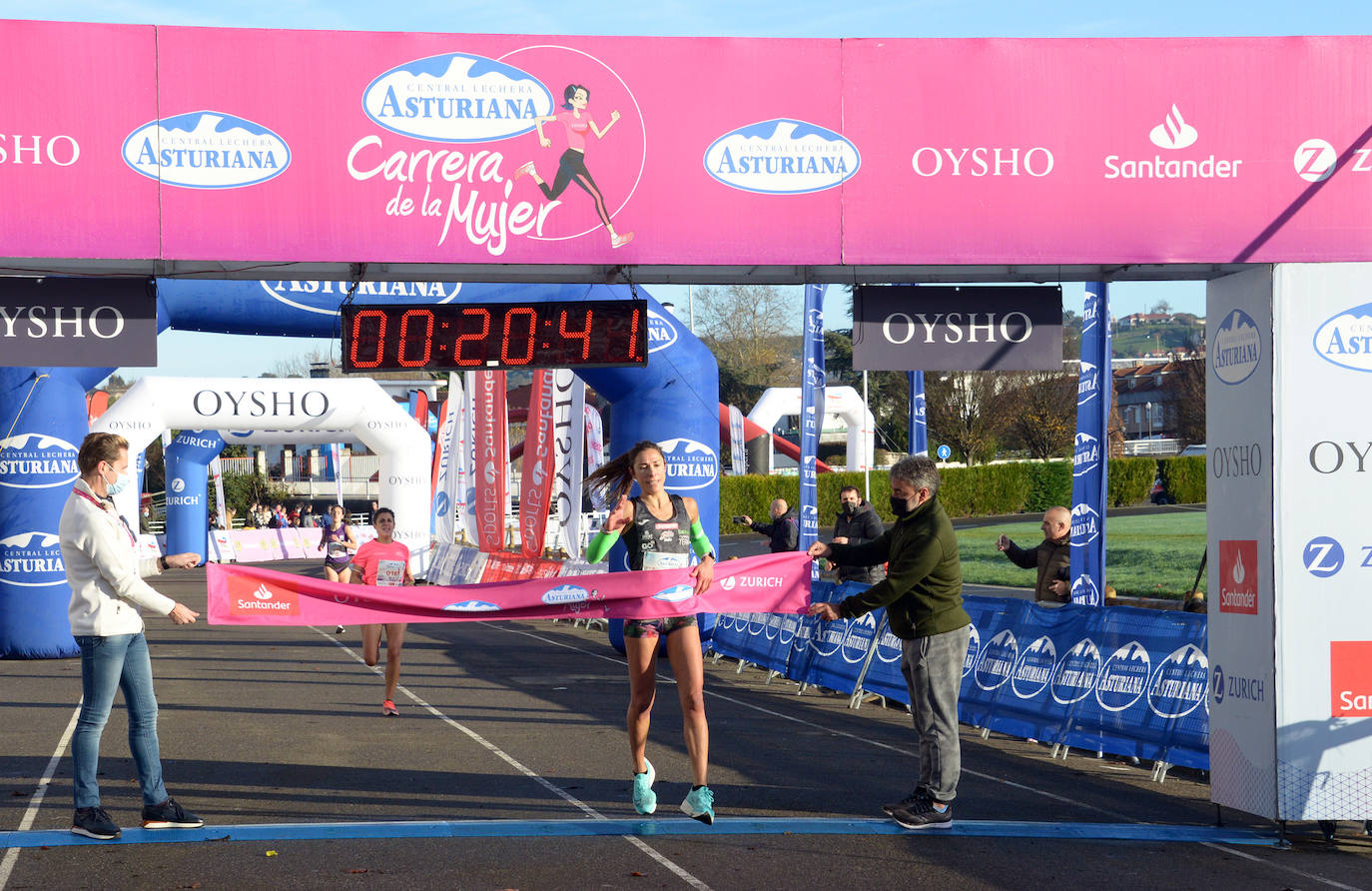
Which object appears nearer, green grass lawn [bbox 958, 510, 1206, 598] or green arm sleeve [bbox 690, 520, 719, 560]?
green arm sleeve [bbox 690, 520, 719, 560]

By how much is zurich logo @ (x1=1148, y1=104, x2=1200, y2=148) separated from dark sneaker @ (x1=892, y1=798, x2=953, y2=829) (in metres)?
4.46

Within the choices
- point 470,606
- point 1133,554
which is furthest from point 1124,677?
point 1133,554

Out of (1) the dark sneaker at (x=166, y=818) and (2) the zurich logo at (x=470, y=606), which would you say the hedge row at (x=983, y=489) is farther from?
(1) the dark sneaker at (x=166, y=818)

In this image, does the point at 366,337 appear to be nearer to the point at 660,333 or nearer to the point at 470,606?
the point at 470,606

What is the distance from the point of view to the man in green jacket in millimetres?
7465

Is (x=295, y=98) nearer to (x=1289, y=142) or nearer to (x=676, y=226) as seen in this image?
(x=676, y=226)

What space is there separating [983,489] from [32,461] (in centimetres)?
4434

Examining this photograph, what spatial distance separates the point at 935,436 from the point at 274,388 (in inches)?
1658

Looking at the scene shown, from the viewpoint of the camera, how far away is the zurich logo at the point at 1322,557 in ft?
25.1

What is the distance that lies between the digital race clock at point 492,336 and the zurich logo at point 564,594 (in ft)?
5.16

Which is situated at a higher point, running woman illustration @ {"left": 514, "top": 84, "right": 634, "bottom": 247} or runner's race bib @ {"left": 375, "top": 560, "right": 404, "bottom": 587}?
running woman illustration @ {"left": 514, "top": 84, "right": 634, "bottom": 247}

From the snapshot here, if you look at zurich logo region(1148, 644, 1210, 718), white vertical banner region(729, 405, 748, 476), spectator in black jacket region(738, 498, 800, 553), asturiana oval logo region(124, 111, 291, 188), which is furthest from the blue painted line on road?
white vertical banner region(729, 405, 748, 476)

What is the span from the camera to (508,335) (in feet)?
29.5

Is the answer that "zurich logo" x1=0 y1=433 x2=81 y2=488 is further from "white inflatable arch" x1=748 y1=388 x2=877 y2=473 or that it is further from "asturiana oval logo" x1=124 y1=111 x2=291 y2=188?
"white inflatable arch" x1=748 y1=388 x2=877 y2=473
